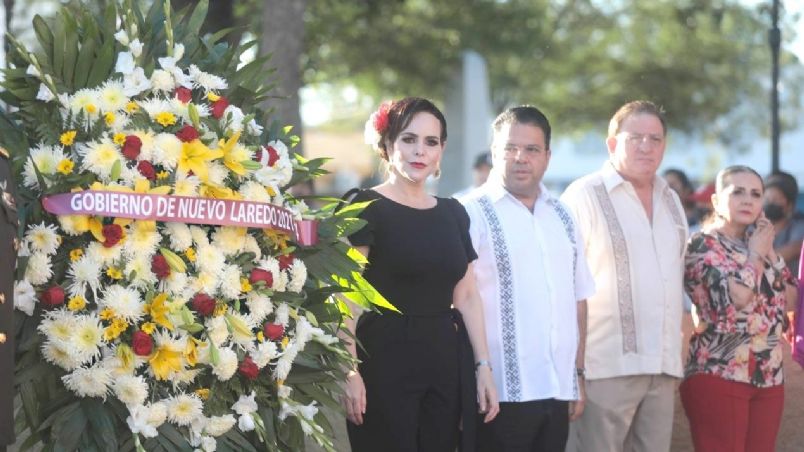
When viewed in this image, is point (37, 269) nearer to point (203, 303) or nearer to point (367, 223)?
point (203, 303)

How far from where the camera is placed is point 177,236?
474 cm

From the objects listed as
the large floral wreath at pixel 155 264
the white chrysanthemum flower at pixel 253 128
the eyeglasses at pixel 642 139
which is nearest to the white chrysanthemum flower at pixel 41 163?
the large floral wreath at pixel 155 264

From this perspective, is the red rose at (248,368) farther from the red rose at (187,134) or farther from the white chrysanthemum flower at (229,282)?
the red rose at (187,134)

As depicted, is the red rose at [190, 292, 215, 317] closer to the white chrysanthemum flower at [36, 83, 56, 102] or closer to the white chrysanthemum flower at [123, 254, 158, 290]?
the white chrysanthemum flower at [123, 254, 158, 290]

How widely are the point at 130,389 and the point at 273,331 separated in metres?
0.58

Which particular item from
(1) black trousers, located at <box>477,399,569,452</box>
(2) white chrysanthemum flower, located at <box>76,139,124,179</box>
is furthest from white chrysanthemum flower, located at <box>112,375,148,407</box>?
(1) black trousers, located at <box>477,399,569,452</box>

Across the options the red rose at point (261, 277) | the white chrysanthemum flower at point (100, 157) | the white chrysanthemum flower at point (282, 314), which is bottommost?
the white chrysanthemum flower at point (282, 314)

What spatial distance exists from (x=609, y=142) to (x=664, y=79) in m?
24.2

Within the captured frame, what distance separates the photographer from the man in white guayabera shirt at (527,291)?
230 inches

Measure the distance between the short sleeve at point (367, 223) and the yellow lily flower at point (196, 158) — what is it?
2.52 feet

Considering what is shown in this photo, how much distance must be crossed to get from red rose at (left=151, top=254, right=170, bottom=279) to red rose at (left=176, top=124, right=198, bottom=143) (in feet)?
1.48

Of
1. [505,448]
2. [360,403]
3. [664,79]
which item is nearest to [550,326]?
[505,448]

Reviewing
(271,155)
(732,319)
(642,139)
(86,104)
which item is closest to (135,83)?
(86,104)

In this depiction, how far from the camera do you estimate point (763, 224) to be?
6.64 metres
